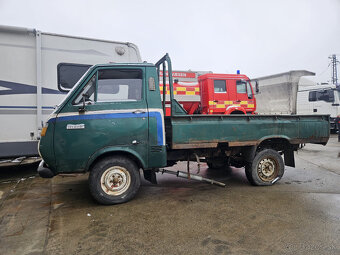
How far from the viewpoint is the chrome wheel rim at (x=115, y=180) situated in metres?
3.85

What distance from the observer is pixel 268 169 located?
497 centimetres

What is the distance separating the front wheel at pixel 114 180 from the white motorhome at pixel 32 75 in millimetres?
2552

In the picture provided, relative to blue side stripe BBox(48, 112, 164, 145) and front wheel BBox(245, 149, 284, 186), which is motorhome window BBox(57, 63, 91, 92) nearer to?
blue side stripe BBox(48, 112, 164, 145)

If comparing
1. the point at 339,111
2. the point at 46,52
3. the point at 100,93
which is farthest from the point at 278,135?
the point at 339,111

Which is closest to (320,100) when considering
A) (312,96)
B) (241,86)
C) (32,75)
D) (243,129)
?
(312,96)

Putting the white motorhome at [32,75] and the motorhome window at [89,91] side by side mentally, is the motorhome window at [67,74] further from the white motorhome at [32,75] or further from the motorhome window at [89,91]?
the motorhome window at [89,91]

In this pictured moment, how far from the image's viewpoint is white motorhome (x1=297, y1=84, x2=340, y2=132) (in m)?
13.9

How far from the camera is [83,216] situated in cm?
348

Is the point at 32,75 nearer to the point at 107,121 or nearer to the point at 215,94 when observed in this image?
the point at 107,121

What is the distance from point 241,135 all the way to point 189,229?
2182mm

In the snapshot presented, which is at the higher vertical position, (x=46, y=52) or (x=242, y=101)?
(x=46, y=52)

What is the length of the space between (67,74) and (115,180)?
338 centimetres

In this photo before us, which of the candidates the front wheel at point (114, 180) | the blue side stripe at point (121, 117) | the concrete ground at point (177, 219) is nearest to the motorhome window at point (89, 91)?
the blue side stripe at point (121, 117)

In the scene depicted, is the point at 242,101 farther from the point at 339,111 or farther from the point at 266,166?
the point at 339,111
